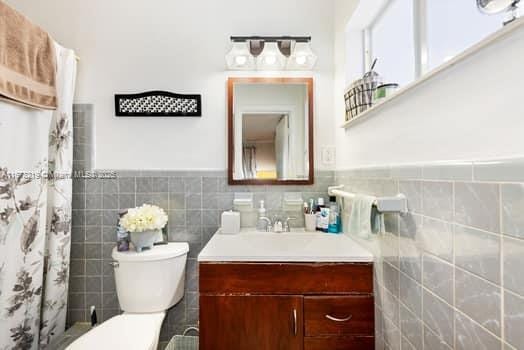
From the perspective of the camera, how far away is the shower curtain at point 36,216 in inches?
51.7

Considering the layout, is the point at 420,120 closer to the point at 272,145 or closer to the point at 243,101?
the point at 272,145

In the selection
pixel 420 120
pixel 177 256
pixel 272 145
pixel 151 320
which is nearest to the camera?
pixel 420 120

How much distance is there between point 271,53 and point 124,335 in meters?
1.69

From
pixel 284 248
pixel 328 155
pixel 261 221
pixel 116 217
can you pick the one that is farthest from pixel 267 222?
pixel 116 217

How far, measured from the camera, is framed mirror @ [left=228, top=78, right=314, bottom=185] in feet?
5.73

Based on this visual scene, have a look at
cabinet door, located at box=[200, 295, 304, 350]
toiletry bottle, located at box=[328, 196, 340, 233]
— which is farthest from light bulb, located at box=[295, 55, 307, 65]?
cabinet door, located at box=[200, 295, 304, 350]

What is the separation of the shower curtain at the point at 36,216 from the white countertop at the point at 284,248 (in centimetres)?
92

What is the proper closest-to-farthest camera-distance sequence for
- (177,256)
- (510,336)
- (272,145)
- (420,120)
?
(510,336), (420,120), (177,256), (272,145)

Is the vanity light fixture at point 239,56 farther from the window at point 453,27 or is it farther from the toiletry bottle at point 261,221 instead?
the window at point 453,27

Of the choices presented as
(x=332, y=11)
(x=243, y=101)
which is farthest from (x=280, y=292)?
(x=332, y=11)

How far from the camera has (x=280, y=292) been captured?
1.21 meters

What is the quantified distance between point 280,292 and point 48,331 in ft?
4.52

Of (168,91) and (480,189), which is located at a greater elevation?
(168,91)

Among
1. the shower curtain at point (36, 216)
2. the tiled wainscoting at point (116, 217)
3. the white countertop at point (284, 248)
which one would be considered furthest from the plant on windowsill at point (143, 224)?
the shower curtain at point (36, 216)
